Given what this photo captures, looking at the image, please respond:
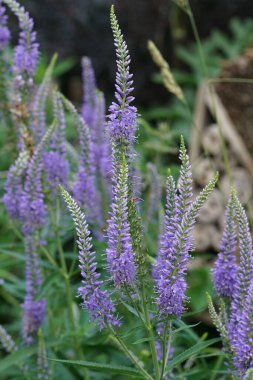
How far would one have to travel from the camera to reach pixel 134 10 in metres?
10.0

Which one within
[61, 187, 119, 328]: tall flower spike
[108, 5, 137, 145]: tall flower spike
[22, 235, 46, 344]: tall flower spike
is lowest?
[22, 235, 46, 344]: tall flower spike

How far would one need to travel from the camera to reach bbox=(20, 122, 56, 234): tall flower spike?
3.20 metres

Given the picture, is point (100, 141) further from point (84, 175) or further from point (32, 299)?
point (32, 299)

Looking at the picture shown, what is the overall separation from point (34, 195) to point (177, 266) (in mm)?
1212

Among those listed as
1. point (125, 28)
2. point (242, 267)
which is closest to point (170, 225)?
point (242, 267)

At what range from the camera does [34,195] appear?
3322mm

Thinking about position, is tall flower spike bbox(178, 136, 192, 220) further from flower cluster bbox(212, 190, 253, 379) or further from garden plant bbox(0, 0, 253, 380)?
flower cluster bbox(212, 190, 253, 379)

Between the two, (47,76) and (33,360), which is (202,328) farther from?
(47,76)

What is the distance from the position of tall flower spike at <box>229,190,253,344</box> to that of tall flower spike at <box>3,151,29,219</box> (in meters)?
1.19

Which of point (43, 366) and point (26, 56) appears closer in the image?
point (43, 366)

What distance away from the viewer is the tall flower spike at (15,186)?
3.30m

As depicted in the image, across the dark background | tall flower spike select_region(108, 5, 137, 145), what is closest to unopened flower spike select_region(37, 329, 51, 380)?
tall flower spike select_region(108, 5, 137, 145)

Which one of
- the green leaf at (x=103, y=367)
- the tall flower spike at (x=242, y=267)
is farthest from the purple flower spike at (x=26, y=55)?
the green leaf at (x=103, y=367)

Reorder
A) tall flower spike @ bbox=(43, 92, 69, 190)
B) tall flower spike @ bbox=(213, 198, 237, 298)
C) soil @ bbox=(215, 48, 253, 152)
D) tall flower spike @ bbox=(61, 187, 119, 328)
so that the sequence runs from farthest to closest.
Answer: soil @ bbox=(215, 48, 253, 152), tall flower spike @ bbox=(43, 92, 69, 190), tall flower spike @ bbox=(213, 198, 237, 298), tall flower spike @ bbox=(61, 187, 119, 328)
